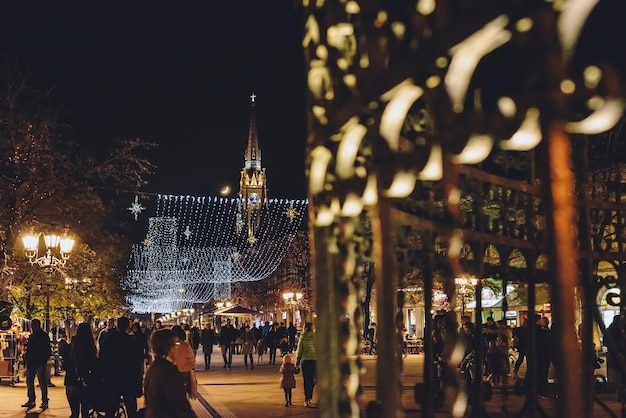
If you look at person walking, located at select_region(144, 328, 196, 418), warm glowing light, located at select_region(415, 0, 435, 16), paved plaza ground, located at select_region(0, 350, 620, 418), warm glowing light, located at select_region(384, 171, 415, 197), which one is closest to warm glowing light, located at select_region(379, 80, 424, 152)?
warm glowing light, located at select_region(384, 171, 415, 197)

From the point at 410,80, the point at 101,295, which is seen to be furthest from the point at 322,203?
the point at 101,295

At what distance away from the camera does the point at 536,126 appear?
2.70m

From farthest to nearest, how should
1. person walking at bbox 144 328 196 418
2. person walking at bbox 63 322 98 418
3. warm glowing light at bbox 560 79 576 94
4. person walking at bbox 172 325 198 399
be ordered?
1. person walking at bbox 63 322 98 418
2. person walking at bbox 172 325 198 399
3. person walking at bbox 144 328 196 418
4. warm glowing light at bbox 560 79 576 94

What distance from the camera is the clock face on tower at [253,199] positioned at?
133887 millimetres

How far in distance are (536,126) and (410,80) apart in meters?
0.49

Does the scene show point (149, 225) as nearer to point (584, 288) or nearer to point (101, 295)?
point (101, 295)

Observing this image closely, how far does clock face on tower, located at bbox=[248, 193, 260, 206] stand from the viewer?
133887 mm

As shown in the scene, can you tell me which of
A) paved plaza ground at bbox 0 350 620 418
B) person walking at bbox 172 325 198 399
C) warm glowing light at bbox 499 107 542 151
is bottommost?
paved plaza ground at bbox 0 350 620 418

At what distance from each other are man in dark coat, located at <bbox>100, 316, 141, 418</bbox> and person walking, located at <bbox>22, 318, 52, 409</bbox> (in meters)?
5.75

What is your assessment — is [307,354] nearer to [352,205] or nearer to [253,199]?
[352,205]

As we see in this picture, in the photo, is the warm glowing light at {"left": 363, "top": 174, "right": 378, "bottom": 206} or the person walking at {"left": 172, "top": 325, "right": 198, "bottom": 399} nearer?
the warm glowing light at {"left": 363, "top": 174, "right": 378, "bottom": 206}

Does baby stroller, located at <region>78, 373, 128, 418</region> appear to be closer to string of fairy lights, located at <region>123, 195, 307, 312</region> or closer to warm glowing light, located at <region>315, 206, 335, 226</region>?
warm glowing light, located at <region>315, 206, 335, 226</region>

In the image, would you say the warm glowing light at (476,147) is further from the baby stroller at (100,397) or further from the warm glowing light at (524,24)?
the baby stroller at (100,397)

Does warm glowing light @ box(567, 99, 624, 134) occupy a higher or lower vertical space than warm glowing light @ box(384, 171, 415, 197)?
higher
